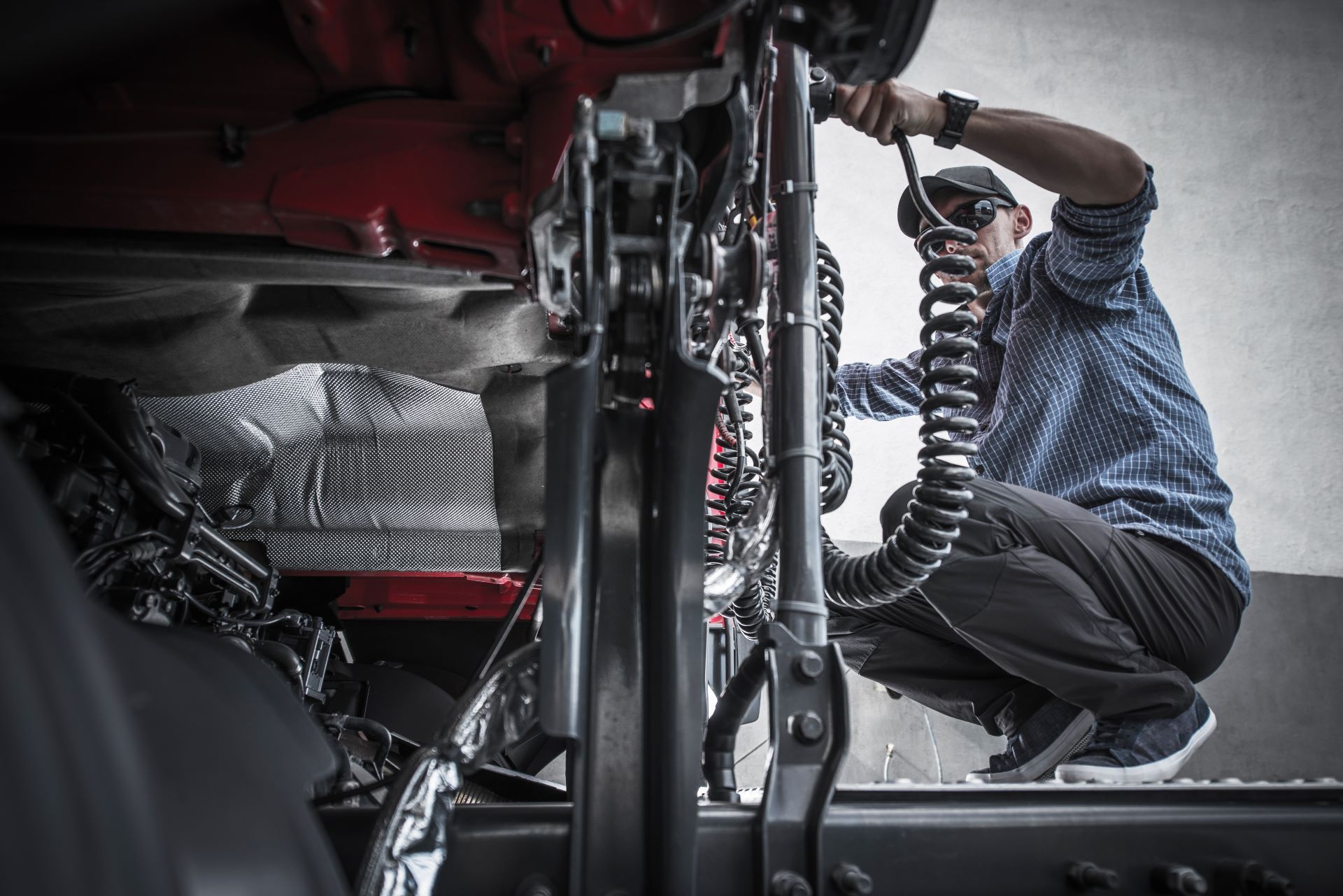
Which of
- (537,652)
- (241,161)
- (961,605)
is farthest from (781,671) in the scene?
(961,605)

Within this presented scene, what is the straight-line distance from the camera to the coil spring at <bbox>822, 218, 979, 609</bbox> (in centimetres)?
121

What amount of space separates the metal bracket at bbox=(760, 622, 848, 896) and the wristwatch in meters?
1.02

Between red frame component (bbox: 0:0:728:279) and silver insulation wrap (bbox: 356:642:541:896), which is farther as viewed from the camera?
red frame component (bbox: 0:0:728:279)

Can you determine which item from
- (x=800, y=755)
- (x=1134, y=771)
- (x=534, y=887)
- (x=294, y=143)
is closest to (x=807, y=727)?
(x=800, y=755)

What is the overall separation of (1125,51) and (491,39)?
22.5 feet

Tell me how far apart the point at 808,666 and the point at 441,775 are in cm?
36

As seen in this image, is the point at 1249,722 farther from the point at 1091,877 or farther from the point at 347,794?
the point at 347,794

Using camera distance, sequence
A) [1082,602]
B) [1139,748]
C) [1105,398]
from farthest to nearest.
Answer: [1105,398]
[1082,602]
[1139,748]

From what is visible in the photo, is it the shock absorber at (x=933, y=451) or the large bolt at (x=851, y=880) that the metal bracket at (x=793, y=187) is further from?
the large bolt at (x=851, y=880)

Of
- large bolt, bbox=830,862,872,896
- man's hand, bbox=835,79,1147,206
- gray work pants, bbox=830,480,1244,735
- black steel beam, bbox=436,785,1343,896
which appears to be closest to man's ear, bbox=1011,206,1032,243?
man's hand, bbox=835,79,1147,206

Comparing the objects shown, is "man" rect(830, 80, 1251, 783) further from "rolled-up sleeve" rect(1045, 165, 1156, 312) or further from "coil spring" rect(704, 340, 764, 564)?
"coil spring" rect(704, 340, 764, 564)

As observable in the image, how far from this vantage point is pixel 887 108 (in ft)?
4.59

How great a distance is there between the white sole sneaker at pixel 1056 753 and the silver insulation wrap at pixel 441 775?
1165 mm

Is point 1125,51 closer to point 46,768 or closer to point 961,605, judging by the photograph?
point 961,605
